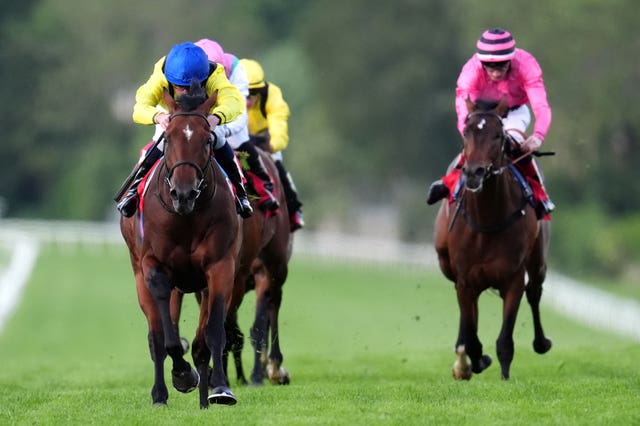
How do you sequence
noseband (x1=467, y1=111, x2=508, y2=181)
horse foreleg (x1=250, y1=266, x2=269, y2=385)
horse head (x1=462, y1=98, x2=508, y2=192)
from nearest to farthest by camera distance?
horse head (x1=462, y1=98, x2=508, y2=192), noseband (x1=467, y1=111, x2=508, y2=181), horse foreleg (x1=250, y1=266, x2=269, y2=385)

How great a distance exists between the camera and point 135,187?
11453mm

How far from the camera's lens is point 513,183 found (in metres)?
13.0

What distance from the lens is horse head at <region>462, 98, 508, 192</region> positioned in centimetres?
1207

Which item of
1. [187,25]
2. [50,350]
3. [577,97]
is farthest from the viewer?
[187,25]

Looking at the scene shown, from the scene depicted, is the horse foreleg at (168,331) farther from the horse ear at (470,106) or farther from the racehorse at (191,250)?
the horse ear at (470,106)

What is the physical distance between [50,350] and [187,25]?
60045 mm

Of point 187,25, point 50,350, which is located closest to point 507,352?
point 50,350

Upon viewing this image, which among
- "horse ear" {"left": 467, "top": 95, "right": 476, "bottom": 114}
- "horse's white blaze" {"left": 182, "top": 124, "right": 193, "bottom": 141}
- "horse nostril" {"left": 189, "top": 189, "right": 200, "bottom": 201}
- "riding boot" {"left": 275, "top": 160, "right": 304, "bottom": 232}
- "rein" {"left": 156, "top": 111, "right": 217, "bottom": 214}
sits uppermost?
"horse ear" {"left": 467, "top": 95, "right": 476, "bottom": 114}

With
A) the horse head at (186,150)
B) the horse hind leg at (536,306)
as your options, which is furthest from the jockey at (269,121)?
the horse head at (186,150)

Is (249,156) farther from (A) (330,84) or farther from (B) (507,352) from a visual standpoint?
(A) (330,84)

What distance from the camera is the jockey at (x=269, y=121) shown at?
14727 millimetres

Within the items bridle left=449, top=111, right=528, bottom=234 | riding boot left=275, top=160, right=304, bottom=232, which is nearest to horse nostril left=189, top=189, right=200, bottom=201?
bridle left=449, top=111, right=528, bottom=234

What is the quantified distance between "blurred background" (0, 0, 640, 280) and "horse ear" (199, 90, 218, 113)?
38568mm

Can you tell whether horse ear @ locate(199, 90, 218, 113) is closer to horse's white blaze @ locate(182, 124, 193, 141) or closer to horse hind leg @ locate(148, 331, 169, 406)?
horse's white blaze @ locate(182, 124, 193, 141)
